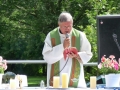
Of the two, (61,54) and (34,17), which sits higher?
(34,17)

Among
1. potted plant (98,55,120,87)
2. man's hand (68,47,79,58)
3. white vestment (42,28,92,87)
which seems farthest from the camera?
white vestment (42,28,92,87)

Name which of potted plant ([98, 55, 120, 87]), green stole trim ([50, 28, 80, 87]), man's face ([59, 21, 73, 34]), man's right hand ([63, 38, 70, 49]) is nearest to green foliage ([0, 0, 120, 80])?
green stole trim ([50, 28, 80, 87])

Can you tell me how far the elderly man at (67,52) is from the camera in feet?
18.7

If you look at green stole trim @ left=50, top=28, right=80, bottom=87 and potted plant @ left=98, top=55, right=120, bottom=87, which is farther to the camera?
green stole trim @ left=50, top=28, right=80, bottom=87

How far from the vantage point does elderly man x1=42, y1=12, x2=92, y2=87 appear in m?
5.69

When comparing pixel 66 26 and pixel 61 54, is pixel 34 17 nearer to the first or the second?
pixel 61 54

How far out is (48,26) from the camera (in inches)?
741

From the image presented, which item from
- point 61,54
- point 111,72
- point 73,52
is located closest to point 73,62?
point 61,54

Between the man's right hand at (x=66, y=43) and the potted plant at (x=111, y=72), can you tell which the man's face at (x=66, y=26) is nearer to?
the man's right hand at (x=66, y=43)

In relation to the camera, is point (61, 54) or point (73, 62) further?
point (73, 62)

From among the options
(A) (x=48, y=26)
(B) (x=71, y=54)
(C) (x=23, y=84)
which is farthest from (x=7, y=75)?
(A) (x=48, y=26)

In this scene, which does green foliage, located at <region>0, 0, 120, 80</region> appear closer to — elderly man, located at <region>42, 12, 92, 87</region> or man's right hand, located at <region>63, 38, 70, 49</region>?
elderly man, located at <region>42, 12, 92, 87</region>

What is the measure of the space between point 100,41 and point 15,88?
1629 millimetres

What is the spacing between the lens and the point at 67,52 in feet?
18.4
